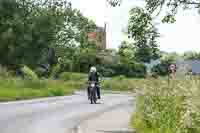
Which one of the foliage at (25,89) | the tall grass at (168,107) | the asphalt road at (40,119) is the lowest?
the asphalt road at (40,119)

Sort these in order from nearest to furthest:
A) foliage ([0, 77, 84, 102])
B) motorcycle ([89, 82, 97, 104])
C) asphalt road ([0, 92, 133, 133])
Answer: asphalt road ([0, 92, 133, 133]), motorcycle ([89, 82, 97, 104]), foliage ([0, 77, 84, 102])

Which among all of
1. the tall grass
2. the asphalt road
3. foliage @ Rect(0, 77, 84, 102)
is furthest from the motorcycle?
the tall grass

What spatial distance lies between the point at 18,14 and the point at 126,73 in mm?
14026

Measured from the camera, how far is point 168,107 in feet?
50.1

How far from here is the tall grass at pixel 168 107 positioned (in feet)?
37.5

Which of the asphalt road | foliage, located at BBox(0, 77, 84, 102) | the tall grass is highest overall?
the tall grass

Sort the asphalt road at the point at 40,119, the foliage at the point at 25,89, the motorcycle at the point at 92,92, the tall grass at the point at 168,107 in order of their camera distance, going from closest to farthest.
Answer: the tall grass at the point at 168,107, the asphalt road at the point at 40,119, the motorcycle at the point at 92,92, the foliage at the point at 25,89

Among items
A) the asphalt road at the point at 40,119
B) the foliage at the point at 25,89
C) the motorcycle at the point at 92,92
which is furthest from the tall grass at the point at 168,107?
the foliage at the point at 25,89

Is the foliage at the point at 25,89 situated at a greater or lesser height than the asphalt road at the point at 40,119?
greater

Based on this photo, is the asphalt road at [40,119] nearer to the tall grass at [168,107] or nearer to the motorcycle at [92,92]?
the tall grass at [168,107]

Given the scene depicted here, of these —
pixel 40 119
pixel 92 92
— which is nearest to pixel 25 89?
pixel 92 92

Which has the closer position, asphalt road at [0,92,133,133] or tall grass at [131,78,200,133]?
tall grass at [131,78,200,133]

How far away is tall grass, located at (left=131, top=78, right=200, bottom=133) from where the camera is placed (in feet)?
37.5

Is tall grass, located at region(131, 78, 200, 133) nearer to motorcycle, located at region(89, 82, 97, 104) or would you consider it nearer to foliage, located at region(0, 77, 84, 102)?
motorcycle, located at region(89, 82, 97, 104)
